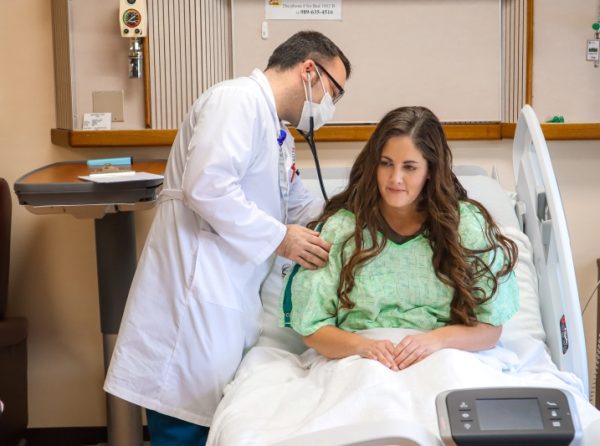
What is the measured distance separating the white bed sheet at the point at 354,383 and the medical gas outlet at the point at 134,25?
3.95ft

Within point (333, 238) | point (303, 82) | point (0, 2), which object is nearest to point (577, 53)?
point (303, 82)

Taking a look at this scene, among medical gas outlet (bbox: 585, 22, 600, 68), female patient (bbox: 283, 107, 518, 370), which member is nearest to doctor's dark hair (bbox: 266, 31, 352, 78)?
female patient (bbox: 283, 107, 518, 370)

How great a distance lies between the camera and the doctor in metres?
2.01

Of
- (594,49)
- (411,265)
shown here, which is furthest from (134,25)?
(594,49)

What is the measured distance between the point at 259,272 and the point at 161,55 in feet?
3.73

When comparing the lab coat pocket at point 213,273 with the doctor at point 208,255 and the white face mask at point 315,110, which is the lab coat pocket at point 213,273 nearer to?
the doctor at point 208,255

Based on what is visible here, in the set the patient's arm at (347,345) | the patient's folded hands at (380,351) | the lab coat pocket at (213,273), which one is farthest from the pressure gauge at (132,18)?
the patient's folded hands at (380,351)

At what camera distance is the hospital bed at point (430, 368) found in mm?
1550

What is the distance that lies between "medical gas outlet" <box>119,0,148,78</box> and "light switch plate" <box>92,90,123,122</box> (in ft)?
0.38

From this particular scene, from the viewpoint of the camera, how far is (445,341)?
6.31ft

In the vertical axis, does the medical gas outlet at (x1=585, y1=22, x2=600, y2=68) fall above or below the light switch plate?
above

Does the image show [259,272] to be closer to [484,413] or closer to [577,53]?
[484,413]

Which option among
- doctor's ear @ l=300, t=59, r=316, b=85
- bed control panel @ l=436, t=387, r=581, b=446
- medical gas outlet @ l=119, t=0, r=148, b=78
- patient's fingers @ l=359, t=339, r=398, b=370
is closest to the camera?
bed control panel @ l=436, t=387, r=581, b=446

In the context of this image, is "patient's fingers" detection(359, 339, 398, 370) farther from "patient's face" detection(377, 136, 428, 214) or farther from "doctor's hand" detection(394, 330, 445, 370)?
"patient's face" detection(377, 136, 428, 214)
